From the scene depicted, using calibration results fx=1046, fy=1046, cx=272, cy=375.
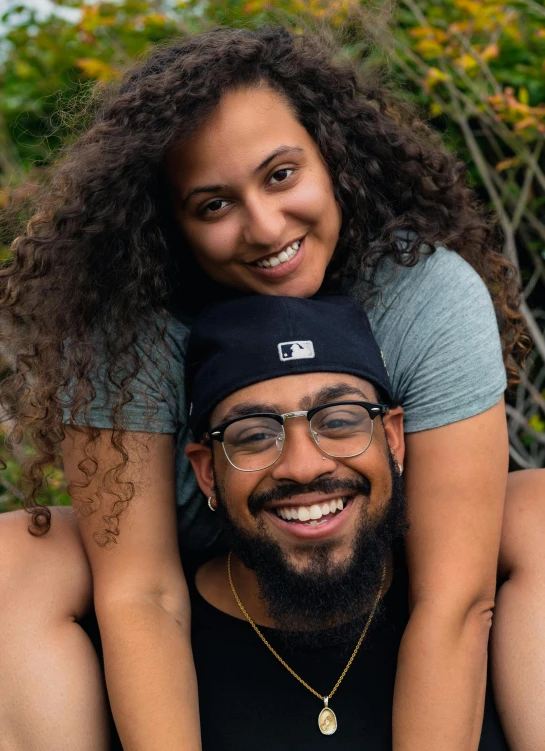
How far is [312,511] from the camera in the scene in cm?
321

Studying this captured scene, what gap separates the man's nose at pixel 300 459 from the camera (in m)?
3.16

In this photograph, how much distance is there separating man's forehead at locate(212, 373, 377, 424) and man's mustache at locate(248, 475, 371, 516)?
0.77ft

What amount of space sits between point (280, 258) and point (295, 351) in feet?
1.20

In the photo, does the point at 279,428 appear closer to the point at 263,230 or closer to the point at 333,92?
the point at 263,230

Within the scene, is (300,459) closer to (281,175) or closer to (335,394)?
(335,394)

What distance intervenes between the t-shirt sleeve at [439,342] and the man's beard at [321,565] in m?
0.26

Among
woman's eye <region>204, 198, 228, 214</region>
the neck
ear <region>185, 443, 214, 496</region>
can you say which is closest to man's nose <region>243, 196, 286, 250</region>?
woman's eye <region>204, 198, 228, 214</region>

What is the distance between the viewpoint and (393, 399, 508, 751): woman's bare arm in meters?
3.18

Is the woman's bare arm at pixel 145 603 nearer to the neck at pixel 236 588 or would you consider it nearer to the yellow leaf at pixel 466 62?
the neck at pixel 236 588

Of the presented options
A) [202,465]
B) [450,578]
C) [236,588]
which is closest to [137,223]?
[202,465]

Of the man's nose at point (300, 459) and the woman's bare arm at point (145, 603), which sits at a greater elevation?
the man's nose at point (300, 459)

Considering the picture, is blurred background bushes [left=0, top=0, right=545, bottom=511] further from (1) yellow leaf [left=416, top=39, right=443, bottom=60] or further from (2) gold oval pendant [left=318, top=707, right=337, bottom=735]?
(2) gold oval pendant [left=318, top=707, right=337, bottom=735]

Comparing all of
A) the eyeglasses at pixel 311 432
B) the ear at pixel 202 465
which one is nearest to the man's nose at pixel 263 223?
the eyeglasses at pixel 311 432

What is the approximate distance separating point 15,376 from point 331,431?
1.14 metres
